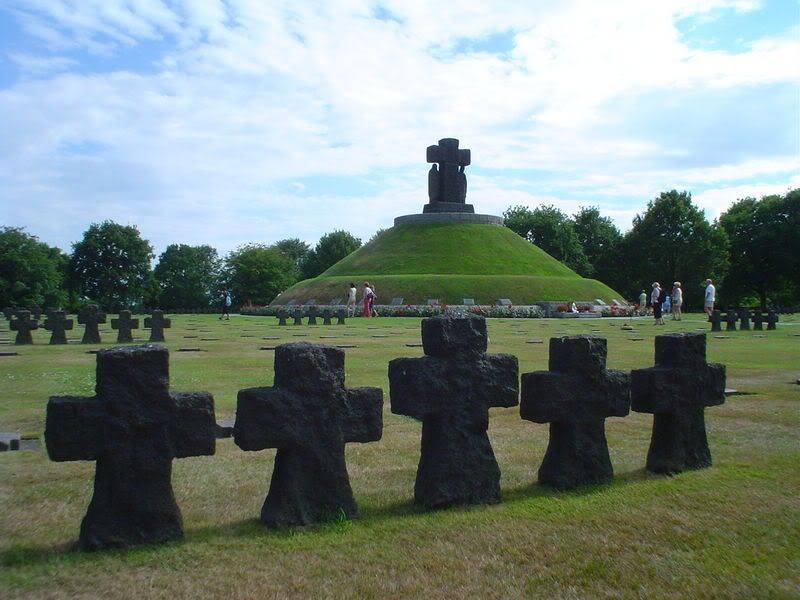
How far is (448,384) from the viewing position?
224 inches

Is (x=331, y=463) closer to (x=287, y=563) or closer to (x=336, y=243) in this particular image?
(x=287, y=563)

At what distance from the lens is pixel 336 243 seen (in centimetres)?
12156

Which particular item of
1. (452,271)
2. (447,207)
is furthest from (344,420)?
(447,207)

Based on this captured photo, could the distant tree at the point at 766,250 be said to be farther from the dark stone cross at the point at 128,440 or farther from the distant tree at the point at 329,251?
the dark stone cross at the point at 128,440

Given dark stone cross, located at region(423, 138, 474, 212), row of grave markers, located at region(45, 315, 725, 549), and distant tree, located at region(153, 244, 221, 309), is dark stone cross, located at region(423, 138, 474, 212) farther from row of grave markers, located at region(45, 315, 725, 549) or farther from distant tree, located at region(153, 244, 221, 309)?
row of grave markers, located at region(45, 315, 725, 549)

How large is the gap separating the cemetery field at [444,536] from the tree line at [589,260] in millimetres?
76382

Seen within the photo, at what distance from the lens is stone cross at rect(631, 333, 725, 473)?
263 inches

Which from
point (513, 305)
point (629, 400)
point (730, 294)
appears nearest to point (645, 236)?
point (730, 294)

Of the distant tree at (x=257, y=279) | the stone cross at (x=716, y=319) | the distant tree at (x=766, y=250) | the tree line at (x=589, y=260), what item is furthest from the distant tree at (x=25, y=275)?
the distant tree at (x=766, y=250)

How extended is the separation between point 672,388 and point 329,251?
116328 mm

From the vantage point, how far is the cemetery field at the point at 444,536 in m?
4.27

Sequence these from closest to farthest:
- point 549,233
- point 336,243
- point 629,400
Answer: point 629,400
point 549,233
point 336,243

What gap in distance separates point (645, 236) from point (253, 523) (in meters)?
91.3

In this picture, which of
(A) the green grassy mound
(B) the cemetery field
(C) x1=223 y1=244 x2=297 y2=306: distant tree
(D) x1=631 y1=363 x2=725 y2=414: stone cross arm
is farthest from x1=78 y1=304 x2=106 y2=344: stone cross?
(C) x1=223 y1=244 x2=297 y2=306: distant tree
